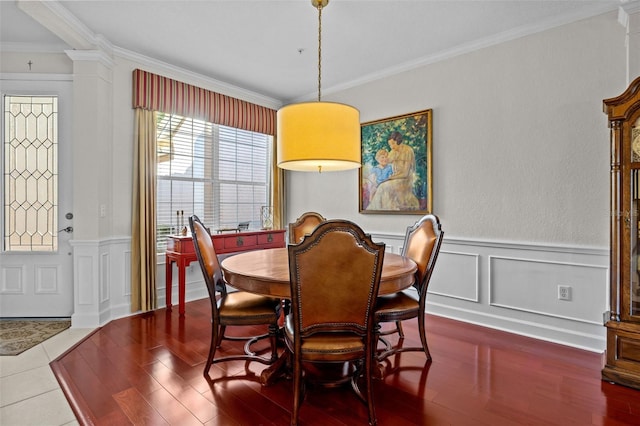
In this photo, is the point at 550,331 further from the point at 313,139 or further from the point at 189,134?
the point at 189,134

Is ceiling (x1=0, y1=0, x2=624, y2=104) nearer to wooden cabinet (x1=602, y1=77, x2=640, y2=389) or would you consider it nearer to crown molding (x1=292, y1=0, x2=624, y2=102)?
crown molding (x1=292, y1=0, x2=624, y2=102)

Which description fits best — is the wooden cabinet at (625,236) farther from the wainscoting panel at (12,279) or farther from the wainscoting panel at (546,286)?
the wainscoting panel at (12,279)

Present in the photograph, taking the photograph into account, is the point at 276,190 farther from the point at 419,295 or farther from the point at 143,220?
the point at 419,295

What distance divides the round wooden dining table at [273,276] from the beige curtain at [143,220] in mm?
1572

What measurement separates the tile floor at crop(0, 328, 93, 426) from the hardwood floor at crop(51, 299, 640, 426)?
2.5 inches

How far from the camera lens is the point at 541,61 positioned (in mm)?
2896

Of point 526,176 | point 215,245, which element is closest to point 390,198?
point 526,176

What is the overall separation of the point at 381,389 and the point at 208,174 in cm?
324

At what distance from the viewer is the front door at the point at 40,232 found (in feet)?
10.9

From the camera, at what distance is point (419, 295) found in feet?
7.93

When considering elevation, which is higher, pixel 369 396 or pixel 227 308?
pixel 227 308

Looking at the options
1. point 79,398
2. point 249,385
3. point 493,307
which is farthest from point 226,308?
point 493,307

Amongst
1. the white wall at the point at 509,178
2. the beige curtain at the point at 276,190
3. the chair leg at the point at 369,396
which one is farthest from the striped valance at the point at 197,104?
the chair leg at the point at 369,396

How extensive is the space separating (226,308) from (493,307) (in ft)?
7.95
